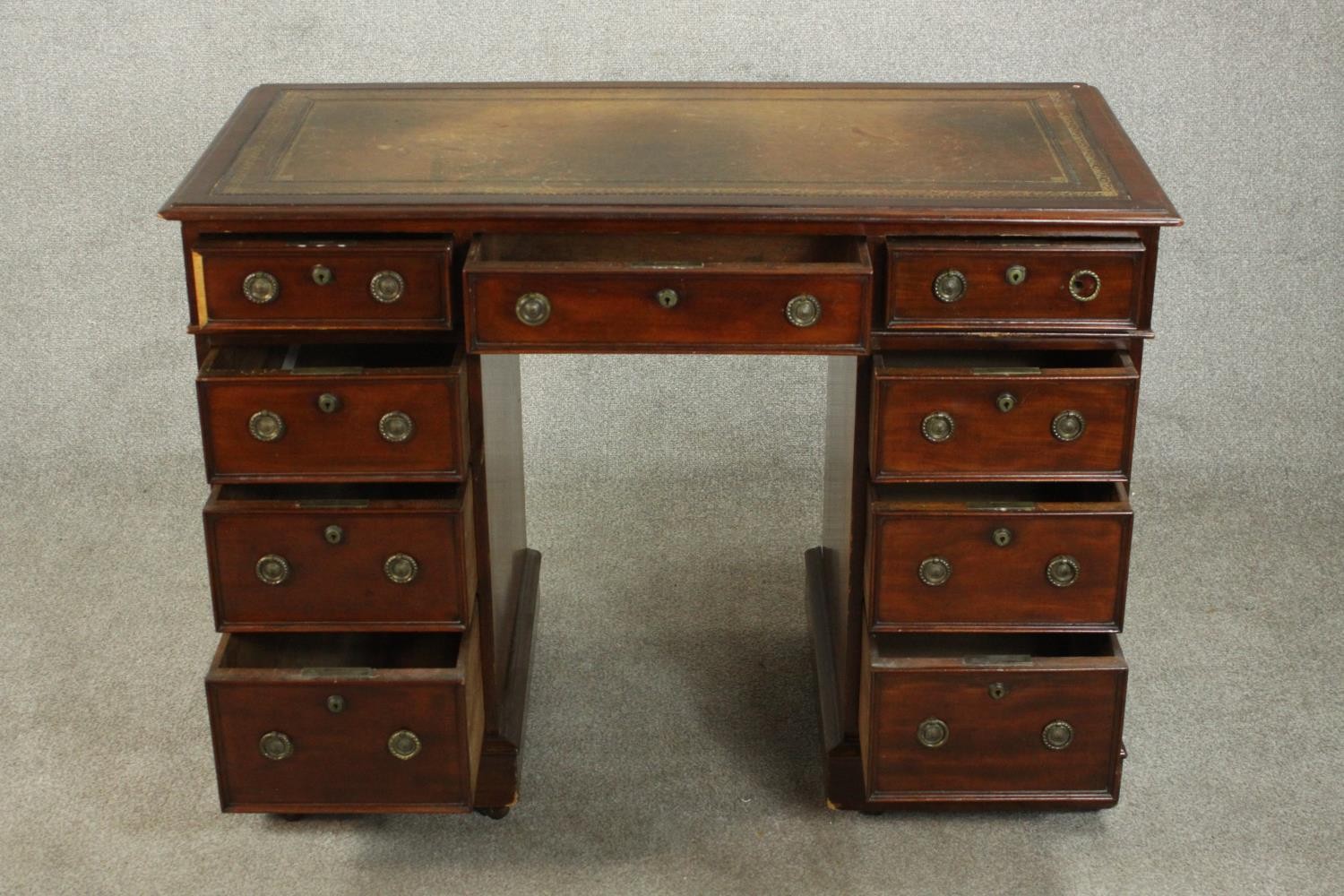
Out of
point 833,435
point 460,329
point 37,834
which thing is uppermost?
point 460,329

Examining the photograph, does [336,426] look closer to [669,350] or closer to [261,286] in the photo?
[261,286]

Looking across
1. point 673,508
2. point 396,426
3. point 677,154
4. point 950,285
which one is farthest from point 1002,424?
point 673,508

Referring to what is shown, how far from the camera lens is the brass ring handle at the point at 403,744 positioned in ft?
8.12

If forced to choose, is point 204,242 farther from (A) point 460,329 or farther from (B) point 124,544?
(B) point 124,544

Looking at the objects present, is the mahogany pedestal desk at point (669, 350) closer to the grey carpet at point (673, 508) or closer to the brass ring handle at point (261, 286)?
the brass ring handle at point (261, 286)

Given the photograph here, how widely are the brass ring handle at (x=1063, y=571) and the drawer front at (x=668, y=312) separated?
0.37 meters

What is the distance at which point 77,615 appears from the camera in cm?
314

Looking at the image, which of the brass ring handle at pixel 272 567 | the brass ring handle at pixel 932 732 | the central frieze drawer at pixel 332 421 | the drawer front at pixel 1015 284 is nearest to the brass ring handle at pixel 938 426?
the drawer front at pixel 1015 284

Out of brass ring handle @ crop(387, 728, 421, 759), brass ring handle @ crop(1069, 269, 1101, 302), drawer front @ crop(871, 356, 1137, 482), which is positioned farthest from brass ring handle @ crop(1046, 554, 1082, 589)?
brass ring handle @ crop(387, 728, 421, 759)

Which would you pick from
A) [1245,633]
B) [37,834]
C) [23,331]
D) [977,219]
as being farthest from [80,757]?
[1245,633]

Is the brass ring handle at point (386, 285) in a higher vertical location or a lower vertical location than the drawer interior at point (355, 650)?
higher

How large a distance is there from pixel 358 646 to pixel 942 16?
4.78ft

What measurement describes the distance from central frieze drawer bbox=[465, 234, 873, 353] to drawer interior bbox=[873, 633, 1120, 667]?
456mm

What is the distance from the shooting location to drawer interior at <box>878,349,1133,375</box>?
238cm
